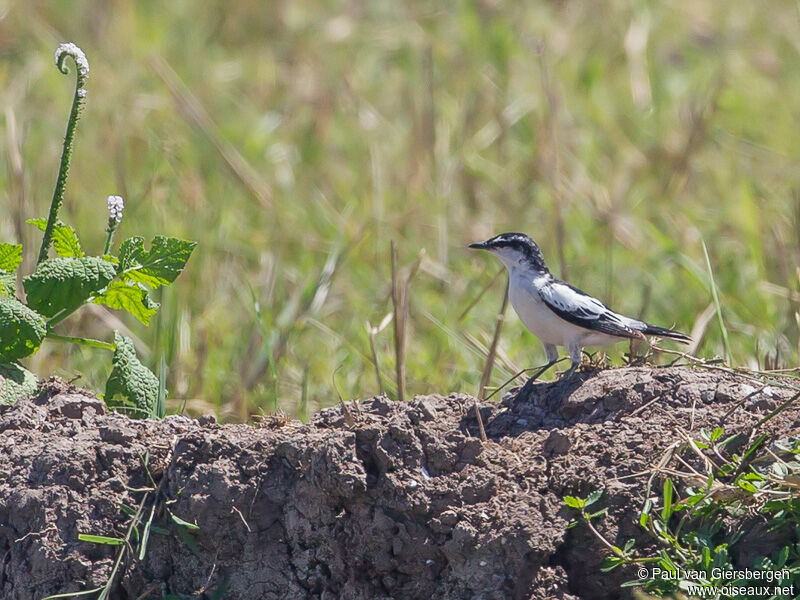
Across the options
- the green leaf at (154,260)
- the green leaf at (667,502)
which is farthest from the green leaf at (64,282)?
the green leaf at (667,502)

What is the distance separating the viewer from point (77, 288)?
165 inches

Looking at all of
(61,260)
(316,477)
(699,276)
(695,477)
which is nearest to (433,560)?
(316,477)

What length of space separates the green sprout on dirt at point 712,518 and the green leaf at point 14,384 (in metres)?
1.99

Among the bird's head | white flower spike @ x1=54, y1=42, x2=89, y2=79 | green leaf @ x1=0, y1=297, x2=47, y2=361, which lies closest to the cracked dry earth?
green leaf @ x1=0, y1=297, x2=47, y2=361

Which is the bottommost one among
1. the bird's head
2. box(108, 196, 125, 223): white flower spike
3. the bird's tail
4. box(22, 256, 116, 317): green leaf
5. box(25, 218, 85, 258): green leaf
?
the bird's tail

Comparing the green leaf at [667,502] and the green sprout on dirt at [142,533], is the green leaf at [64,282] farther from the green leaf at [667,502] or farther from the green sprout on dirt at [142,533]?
the green leaf at [667,502]

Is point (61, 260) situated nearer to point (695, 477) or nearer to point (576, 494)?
point (576, 494)

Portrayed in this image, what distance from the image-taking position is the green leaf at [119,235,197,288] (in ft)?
14.2

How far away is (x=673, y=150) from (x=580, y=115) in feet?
3.38

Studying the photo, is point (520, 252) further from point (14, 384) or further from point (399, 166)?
point (399, 166)

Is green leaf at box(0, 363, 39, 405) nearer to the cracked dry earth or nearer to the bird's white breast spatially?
the cracked dry earth

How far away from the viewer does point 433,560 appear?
144 inches

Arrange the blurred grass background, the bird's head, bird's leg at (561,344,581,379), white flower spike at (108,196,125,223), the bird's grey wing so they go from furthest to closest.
Answer: 1. the blurred grass background
2. the bird's head
3. the bird's grey wing
4. bird's leg at (561,344,581,379)
5. white flower spike at (108,196,125,223)

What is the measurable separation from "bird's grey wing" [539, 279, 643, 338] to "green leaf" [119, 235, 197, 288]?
1494 millimetres
